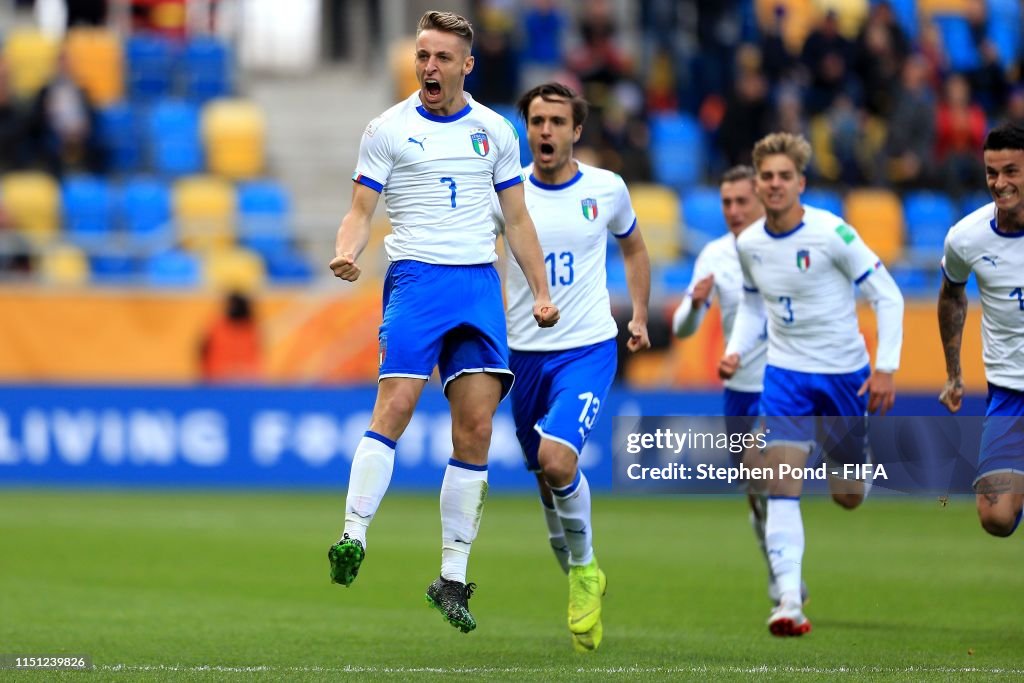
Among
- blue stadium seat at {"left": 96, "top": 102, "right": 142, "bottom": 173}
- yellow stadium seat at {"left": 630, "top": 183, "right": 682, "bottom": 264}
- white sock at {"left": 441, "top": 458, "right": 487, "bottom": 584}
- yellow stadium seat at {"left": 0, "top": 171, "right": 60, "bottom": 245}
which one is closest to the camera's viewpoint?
white sock at {"left": 441, "top": 458, "right": 487, "bottom": 584}

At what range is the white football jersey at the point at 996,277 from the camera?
8.37 metres

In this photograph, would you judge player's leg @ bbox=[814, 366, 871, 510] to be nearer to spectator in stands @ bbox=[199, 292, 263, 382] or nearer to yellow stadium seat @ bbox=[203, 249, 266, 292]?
spectator in stands @ bbox=[199, 292, 263, 382]

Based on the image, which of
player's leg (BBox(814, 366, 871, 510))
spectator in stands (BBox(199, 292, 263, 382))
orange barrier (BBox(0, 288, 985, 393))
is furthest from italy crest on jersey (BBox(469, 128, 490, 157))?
orange barrier (BBox(0, 288, 985, 393))

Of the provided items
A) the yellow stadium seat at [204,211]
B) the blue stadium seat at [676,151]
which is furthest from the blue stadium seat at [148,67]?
the blue stadium seat at [676,151]

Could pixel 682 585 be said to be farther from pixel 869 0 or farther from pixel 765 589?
pixel 869 0

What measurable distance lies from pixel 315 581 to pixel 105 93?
42.0 ft

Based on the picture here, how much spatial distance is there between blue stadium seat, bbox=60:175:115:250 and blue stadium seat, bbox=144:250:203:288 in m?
0.81

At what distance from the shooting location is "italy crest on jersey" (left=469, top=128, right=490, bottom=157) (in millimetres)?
7957

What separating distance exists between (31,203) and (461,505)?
13.6 metres

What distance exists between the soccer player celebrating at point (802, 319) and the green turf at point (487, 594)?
0.95 metres

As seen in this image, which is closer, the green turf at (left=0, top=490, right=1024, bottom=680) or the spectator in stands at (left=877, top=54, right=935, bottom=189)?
the green turf at (left=0, top=490, right=1024, bottom=680)

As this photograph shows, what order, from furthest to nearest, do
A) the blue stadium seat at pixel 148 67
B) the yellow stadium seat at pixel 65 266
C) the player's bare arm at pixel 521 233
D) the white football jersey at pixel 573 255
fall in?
1. the blue stadium seat at pixel 148 67
2. the yellow stadium seat at pixel 65 266
3. the white football jersey at pixel 573 255
4. the player's bare arm at pixel 521 233

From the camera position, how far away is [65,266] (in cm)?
1978

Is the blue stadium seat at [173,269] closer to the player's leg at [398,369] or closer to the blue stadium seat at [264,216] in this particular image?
the blue stadium seat at [264,216]
